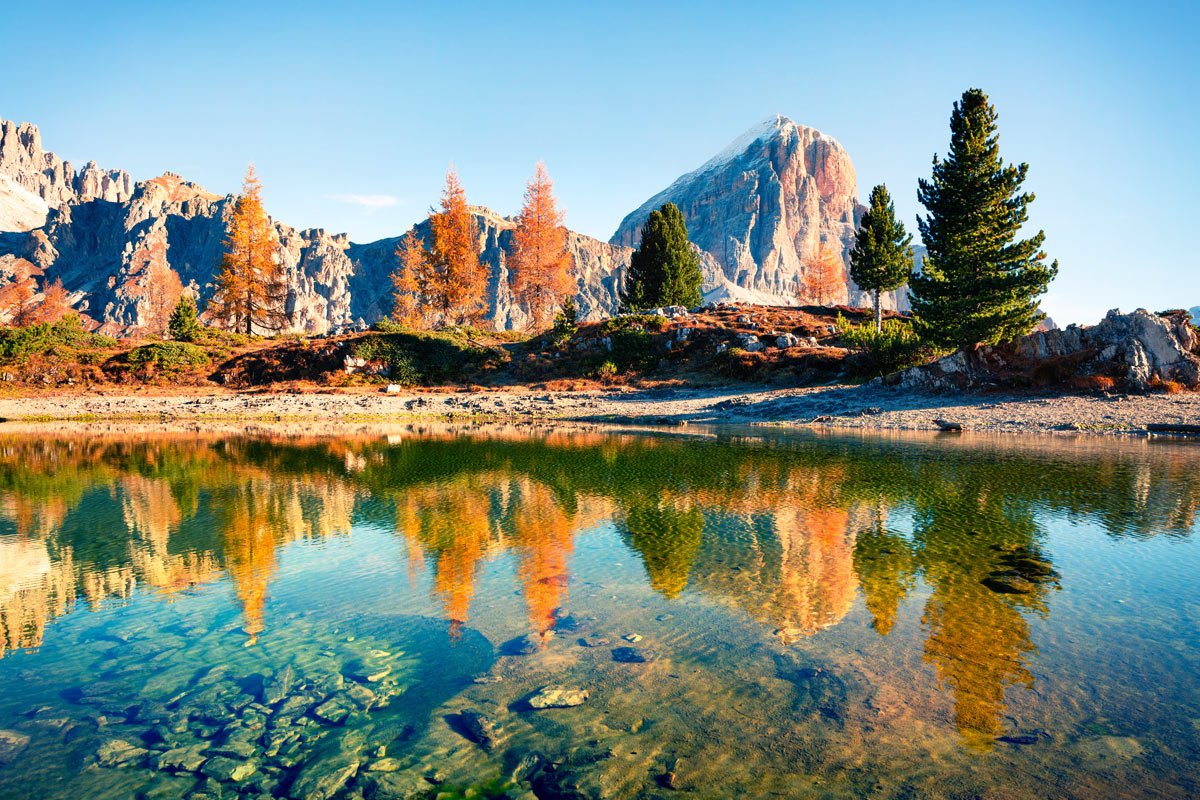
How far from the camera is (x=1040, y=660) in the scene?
16.7 feet

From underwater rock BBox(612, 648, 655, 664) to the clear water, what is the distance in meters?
0.03

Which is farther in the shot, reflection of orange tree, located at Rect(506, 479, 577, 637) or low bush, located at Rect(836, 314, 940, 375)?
low bush, located at Rect(836, 314, 940, 375)

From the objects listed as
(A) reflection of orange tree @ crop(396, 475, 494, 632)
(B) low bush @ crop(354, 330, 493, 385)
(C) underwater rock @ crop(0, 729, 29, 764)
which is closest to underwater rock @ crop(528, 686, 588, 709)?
(A) reflection of orange tree @ crop(396, 475, 494, 632)

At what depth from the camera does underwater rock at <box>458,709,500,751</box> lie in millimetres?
4137

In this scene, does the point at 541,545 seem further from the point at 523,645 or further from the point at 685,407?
the point at 685,407

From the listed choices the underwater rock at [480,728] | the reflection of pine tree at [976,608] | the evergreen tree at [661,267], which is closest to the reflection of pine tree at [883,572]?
the reflection of pine tree at [976,608]

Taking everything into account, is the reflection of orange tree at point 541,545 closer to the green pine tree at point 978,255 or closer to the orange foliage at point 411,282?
the green pine tree at point 978,255

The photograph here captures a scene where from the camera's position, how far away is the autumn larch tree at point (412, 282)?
177 feet

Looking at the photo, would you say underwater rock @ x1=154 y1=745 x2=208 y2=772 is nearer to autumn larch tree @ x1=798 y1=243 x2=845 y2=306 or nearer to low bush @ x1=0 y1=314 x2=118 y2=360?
low bush @ x1=0 y1=314 x2=118 y2=360

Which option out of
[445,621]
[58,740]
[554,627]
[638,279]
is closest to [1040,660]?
[554,627]

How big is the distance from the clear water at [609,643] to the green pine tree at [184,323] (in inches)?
1649

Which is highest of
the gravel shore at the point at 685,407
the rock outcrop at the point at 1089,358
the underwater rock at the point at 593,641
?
the rock outcrop at the point at 1089,358

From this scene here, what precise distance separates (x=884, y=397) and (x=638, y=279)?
4051cm

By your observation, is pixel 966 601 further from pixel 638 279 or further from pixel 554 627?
pixel 638 279
